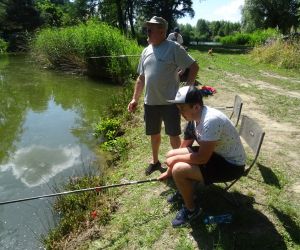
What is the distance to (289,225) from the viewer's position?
12.6ft

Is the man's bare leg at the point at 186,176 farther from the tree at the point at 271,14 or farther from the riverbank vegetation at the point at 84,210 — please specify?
the tree at the point at 271,14

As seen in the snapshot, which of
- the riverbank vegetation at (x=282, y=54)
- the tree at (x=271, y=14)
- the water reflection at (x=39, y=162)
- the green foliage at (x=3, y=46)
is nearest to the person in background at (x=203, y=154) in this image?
the water reflection at (x=39, y=162)

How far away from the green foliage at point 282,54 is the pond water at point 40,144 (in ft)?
24.3

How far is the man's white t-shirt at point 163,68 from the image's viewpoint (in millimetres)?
4621

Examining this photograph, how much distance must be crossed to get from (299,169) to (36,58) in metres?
17.9

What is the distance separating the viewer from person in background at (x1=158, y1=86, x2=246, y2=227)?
137 inches

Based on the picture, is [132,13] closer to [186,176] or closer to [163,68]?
[163,68]

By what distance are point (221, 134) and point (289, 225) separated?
1217mm

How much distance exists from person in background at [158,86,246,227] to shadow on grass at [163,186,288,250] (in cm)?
22

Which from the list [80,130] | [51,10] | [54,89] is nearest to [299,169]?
[80,130]

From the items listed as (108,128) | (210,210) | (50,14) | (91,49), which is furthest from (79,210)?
(50,14)

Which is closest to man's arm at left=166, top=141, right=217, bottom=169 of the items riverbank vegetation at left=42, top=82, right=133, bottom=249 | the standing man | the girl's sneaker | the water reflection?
the girl's sneaker

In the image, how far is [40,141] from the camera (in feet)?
26.9

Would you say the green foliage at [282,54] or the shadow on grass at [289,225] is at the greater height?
the green foliage at [282,54]
